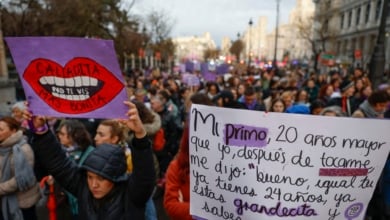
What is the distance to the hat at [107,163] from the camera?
6.32 ft

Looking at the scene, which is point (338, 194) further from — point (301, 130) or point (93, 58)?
point (93, 58)

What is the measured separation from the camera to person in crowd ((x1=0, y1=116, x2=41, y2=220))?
9.16 ft

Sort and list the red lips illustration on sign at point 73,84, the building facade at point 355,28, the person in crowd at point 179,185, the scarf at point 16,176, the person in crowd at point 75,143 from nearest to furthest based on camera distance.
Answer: the red lips illustration on sign at point 73,84 → the person in crowd at point 179,185 → the scarf at point 16,176 → the person in crowd at point 75,143 → the building facade at point 355,28

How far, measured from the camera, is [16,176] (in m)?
2.80

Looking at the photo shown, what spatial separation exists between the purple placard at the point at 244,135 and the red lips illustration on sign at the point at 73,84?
0.71m

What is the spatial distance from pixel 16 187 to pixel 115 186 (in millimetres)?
1361

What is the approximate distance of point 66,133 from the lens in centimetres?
333

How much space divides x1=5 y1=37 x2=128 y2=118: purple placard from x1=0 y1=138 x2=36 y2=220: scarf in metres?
0.92

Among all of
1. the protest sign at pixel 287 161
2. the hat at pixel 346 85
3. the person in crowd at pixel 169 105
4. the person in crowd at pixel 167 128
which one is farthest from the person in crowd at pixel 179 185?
the hat at pixel 346 85

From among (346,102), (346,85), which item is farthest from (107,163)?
(346,85)

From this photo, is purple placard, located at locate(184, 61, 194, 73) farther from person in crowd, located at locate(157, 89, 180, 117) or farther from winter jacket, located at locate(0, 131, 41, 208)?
winter jacket, located at locate(0, 131, 41, 208)

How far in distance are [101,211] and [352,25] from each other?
53.6 m

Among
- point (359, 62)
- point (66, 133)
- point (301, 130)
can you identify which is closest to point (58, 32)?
point (66, 133)

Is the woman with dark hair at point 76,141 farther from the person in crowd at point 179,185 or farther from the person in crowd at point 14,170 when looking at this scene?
the person in crowd at point 179,185
